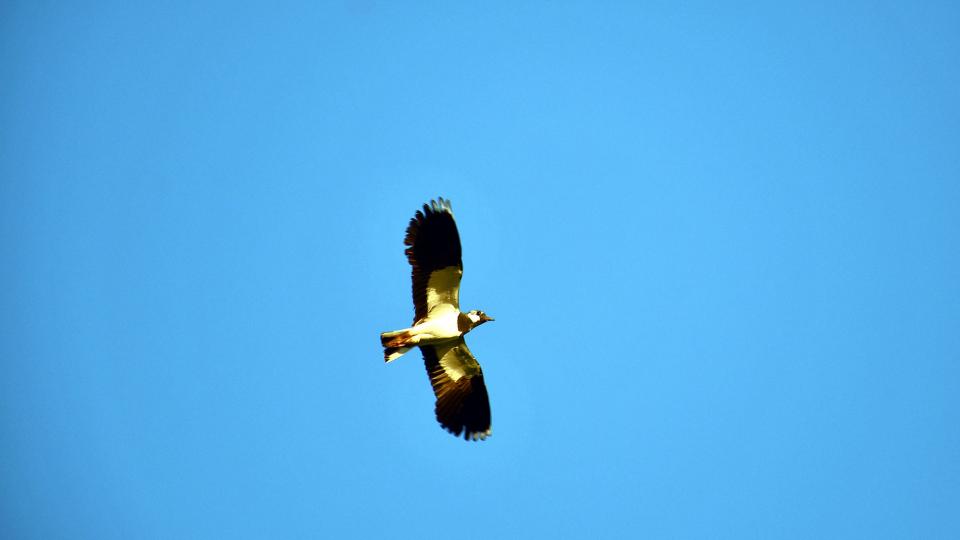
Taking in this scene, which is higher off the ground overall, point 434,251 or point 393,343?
point 434,251

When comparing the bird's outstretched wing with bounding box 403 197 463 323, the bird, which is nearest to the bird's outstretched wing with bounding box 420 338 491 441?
the bird

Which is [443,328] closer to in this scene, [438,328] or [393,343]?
[438,328]

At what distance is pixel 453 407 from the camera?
750 inches

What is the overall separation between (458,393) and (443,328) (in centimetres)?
196

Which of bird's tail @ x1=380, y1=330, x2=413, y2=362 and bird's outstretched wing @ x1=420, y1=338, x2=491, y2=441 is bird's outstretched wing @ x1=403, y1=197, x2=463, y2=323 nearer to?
bird's tail @ x1=380, y1=330, x2=413, y2=362

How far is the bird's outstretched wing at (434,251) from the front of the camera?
1745 centimetres

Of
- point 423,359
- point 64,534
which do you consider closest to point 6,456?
point 64,534

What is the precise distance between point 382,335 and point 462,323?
1.85m

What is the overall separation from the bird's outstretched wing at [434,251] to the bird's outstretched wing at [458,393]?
1758 millimetres

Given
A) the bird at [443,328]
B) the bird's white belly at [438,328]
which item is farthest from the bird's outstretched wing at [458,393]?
the bird's white belly at [438,328]

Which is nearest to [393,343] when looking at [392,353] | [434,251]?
[392,353]

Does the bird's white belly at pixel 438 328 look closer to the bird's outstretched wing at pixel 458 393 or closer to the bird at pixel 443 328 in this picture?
the bird at pixel 443 328

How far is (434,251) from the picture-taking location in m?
17.6

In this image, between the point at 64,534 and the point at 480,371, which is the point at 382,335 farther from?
the point at 64,534
